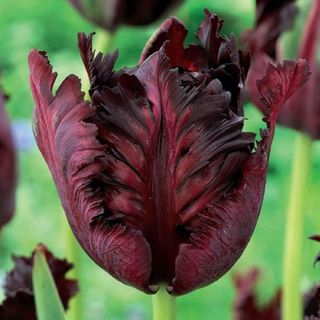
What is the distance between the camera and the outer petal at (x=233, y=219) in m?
0.47

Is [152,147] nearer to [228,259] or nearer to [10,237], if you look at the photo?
[228,259]

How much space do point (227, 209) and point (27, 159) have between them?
2.06 m

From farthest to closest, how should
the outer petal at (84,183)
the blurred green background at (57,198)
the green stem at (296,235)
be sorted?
the blurred green background at (57,198) < the green stem at (296,235) < the outer petal at (84,183)

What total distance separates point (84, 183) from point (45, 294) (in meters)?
0.08

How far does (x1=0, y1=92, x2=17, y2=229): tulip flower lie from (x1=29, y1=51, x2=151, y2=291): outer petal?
0.66 feet

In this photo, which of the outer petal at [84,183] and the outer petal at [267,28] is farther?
the outer petal at [267,28]

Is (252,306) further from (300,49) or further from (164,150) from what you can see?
(164,150)

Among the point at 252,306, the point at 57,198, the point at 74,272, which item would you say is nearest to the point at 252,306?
the point at 252,306

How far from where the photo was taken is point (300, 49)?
0.77 meters

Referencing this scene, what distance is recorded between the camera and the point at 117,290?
215 centimetres

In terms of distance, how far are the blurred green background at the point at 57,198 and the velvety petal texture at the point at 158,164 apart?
1.22m

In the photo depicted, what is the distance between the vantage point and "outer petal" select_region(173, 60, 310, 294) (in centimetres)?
47

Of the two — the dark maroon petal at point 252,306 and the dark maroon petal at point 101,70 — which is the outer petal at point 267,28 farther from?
the dark maroon petal at point 101,70

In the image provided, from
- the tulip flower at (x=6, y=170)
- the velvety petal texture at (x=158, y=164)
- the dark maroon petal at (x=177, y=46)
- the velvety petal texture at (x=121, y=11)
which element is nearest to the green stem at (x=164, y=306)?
the velvety petal texture at (x=158, y=164)
